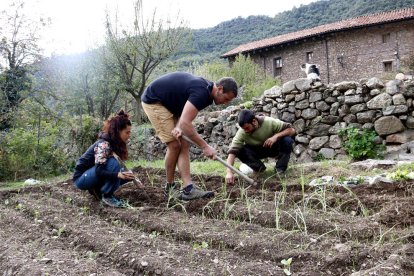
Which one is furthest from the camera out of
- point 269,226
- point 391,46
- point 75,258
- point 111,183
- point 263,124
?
point 391,46

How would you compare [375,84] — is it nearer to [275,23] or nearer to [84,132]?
[84,132]

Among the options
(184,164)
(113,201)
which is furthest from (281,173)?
(113,201)

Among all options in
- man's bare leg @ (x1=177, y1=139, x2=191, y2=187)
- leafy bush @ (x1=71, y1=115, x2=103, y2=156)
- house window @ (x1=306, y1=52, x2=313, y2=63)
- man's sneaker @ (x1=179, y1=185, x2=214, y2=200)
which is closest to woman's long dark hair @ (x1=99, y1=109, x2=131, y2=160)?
man's bare leg @ (x1=177, y1=139, x2=191, y2=187)

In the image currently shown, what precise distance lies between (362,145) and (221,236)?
Answer: 4.49 m

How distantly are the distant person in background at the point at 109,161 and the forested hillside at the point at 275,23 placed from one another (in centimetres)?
3144

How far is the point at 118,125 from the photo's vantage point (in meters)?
3.85

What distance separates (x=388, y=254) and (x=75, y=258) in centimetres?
182

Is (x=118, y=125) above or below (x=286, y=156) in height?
above

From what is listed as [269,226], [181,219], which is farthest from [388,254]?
[181,219]

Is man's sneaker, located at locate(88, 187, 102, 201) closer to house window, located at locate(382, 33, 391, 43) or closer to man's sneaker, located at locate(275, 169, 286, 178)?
man's sneaker, located at locate(275, 169, 286, 178)

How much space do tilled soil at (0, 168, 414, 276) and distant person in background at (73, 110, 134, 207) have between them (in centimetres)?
18

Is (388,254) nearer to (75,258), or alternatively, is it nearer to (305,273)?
(305,273)

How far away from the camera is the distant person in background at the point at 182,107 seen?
3639 millimetres

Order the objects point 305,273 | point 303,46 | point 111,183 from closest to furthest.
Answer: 1. point 305,273
2. point 111,183
3. point 303,46
